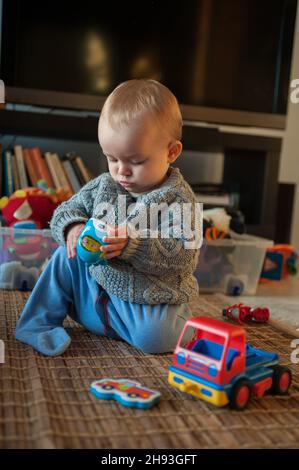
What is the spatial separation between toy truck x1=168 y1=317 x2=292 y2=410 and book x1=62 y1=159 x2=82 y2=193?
121 cm

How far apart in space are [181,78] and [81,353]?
140cm

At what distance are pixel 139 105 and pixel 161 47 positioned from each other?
120 centimetres

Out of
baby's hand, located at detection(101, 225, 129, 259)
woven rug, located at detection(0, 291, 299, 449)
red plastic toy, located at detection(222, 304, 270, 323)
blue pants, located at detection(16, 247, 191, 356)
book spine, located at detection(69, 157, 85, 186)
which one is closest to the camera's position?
woven rug, located at detection(0, 291, 299, 449)

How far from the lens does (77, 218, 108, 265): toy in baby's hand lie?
89cm

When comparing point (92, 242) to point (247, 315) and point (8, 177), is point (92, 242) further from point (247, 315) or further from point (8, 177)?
point (8, 177)

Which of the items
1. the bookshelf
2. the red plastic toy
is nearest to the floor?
the red plastic toy

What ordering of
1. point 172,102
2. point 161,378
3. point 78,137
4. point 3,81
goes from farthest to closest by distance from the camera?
point 78,137
point 3,81
point 172,102
point 161,378

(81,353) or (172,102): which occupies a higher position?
(172,102)

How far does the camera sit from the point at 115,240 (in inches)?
35.1

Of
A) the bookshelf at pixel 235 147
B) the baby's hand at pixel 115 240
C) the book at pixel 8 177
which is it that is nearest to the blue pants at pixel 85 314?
the baby's hand at pixel 115 240

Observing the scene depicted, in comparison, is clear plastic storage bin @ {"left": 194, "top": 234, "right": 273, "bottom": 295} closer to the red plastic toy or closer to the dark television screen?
the red plastic toy

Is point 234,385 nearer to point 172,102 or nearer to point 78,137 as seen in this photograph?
point 172,102

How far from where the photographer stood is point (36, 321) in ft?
3.36

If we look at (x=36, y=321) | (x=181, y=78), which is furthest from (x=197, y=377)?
(x=181, y=78)
